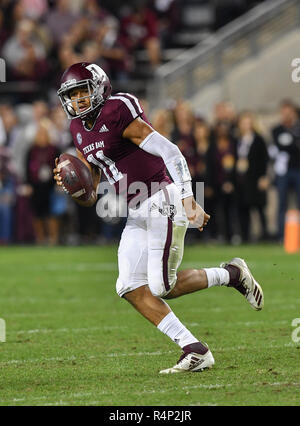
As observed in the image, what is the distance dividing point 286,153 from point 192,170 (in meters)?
1.30

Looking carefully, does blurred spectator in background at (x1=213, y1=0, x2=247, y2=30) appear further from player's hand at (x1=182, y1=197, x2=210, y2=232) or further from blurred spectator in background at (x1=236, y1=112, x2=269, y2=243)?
player's hand at (x1=182, y1=197, x2=210, y2=232)

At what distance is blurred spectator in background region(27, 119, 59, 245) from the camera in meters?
14.1

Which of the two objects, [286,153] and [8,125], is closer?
[286,153]

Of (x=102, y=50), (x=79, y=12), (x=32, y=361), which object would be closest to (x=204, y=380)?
(x=32, y=361)

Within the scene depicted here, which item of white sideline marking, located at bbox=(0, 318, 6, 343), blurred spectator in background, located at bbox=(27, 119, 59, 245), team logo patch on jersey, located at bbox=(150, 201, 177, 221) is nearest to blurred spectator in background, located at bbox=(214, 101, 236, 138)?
blurred spectator in background, located at bbox=(27, 119, 59, 245)

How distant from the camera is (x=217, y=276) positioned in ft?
19.2

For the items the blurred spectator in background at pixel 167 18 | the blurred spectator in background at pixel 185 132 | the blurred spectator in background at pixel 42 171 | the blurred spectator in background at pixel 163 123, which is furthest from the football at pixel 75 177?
the blurred spectator in background at pixel 167 18

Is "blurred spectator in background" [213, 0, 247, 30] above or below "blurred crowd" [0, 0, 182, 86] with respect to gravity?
above

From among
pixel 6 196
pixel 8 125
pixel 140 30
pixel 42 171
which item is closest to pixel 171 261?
pixel 42 171

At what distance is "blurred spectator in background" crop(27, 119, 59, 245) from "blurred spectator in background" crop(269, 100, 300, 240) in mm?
3044

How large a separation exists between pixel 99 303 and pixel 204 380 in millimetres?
3467

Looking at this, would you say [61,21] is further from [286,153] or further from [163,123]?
[286,153]

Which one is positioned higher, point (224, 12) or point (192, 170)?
point (224, 12)

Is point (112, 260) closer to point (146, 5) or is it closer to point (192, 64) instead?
point (192, 64)
